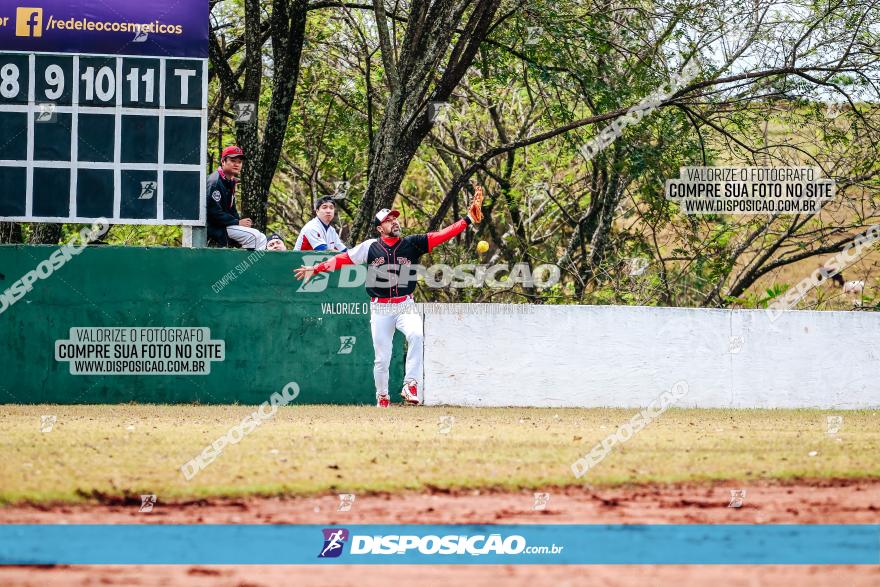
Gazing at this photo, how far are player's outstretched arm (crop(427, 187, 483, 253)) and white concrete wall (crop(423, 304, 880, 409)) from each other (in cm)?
134

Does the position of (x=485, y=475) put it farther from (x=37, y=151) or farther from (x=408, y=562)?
(x=37, y=151)

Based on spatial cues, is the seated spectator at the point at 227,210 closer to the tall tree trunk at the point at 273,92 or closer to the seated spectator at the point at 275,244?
the seated spectator at the point at 275,244

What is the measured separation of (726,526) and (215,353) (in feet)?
28.8

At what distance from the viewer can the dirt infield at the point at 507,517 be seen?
6.19 meters

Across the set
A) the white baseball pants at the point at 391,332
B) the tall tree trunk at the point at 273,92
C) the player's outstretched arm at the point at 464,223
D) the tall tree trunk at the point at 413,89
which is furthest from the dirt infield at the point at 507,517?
the tall tree trunk at the point at 273,92

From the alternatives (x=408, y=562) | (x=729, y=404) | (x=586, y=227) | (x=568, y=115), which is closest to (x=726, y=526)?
(x=408, y=562)

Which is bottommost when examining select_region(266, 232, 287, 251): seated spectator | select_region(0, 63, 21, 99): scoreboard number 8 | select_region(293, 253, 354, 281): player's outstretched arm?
select_region(293, 253, 354, 281): player's outstretched arm

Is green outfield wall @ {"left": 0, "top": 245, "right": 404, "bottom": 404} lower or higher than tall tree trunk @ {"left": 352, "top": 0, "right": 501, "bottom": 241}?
lower

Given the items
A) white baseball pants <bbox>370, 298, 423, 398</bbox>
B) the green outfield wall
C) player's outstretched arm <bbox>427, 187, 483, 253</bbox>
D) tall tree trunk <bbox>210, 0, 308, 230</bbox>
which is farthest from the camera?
tall tree trunk <bbox>210, 0, 308, 230</bbox>

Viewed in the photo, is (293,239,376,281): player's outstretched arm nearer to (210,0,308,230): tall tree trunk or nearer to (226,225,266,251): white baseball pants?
(226,225,266,251): white baseball pants

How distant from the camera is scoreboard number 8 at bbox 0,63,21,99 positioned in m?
14.4

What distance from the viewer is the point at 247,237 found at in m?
15.5

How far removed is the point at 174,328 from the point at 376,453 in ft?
19.4

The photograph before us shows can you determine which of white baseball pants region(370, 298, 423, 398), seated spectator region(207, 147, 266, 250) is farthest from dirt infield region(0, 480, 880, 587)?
seated spectator region(207, 147, 266, 250)
